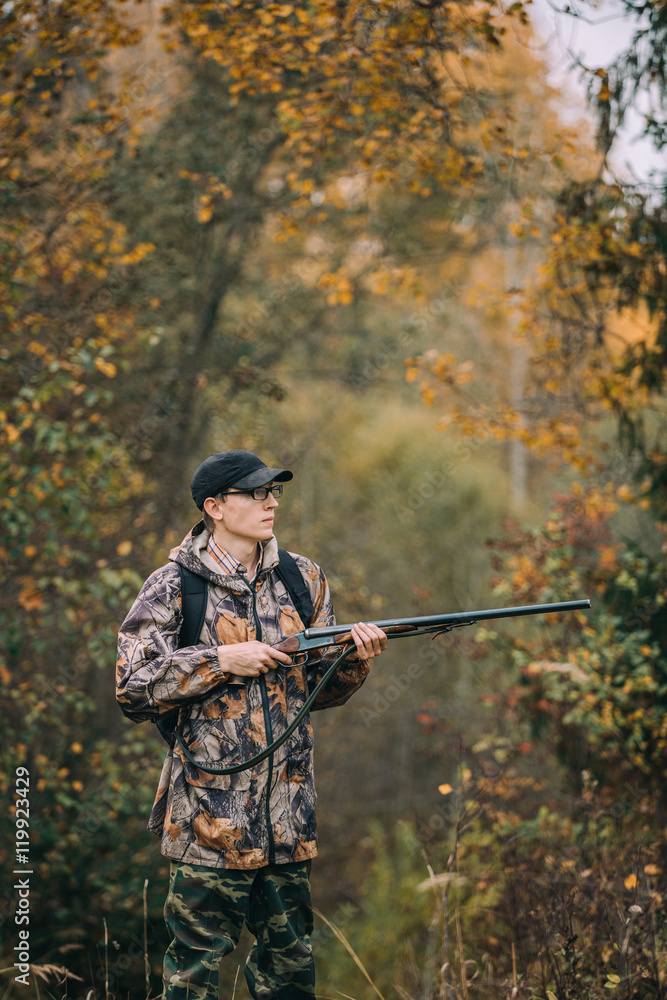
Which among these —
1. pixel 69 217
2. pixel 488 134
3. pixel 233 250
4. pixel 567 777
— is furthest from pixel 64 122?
pixel 567 777

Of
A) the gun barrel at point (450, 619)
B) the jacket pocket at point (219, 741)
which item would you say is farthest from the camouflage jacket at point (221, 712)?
the gun barrel at point (450, 619)

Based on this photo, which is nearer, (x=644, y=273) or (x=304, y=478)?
(x=644, y=273)

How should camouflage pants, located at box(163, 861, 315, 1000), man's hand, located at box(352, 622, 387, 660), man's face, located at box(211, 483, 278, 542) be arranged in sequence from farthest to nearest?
man's face, located at box(211, 483, 278, 542)
man's hand, located at box(352, 622, 387, 660)
camouflage pants, located at box(163, 861, 315, 1000)

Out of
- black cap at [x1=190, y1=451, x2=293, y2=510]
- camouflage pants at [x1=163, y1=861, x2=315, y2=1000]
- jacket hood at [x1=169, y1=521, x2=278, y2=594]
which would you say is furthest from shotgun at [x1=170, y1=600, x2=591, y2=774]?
black cap at [x1=190, y1=451, x2=293, y2=510]

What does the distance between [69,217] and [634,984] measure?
6.30 meters

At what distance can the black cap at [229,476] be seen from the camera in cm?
263

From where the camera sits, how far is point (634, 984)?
2.92 m

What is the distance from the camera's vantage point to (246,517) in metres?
2.64

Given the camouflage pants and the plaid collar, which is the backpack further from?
the camouflage pants

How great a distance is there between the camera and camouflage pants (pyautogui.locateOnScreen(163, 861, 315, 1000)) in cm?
235

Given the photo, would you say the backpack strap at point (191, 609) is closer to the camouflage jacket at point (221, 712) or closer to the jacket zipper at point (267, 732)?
the camouflage jacket at point (221, 712)

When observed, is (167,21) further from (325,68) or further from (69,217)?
(69,217)

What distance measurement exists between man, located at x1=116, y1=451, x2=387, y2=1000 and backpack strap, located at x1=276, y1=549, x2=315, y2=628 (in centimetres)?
3

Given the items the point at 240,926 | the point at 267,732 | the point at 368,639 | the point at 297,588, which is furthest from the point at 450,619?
the point at 240,926
